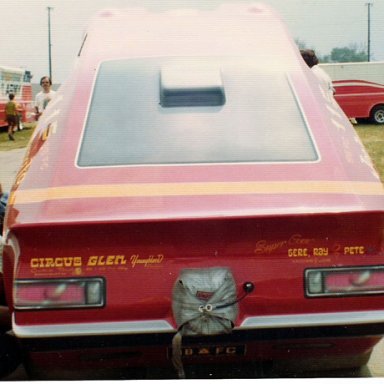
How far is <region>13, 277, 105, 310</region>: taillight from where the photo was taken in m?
1.78

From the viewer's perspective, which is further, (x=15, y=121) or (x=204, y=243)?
(x=15, y=121)

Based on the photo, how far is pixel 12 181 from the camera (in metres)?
2.84

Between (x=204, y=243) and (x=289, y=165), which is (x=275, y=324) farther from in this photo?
(x=289, y=165)

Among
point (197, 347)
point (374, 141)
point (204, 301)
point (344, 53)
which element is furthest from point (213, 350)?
point (374, 141)

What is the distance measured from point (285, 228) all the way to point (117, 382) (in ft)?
2.64

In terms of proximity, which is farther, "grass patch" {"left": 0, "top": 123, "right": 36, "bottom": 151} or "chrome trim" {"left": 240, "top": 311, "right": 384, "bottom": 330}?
"grass patch" {"left": 0, "top": 123, "right": 36, "bottom": 151}

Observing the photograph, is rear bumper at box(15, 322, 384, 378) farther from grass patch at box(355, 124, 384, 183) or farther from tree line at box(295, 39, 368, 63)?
grass patch at box(355, 124, 384, 183)

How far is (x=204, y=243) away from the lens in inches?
69.2

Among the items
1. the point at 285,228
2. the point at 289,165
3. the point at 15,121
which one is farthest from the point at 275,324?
the point at 15,121

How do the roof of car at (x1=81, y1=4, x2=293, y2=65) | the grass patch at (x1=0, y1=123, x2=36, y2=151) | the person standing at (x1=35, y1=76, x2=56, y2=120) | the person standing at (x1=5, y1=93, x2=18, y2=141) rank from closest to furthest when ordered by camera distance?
1. the roof of car at (x1=81, y1=4, x2=293, y2=65)
2. the person standing at (x1=35, y1=76, x2=56, y2=120)
3. the grass patch at (x1=0, y1=123, x2=36, y2=151)
4. the person standing at (x1=5, y1=93, x2=18, y2=141)

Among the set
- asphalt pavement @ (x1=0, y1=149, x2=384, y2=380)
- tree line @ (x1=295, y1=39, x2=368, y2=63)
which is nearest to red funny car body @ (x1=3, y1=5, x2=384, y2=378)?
asphalt pavement @ (x1=0, y1=149, x2=384, y2=380)

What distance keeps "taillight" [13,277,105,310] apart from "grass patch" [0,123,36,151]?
5.35ft

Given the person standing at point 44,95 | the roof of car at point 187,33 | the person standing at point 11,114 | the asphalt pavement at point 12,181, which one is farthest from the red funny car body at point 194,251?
the person standing at point 11,114

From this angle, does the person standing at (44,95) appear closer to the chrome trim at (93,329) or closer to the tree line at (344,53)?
the tree line at (344,53)
